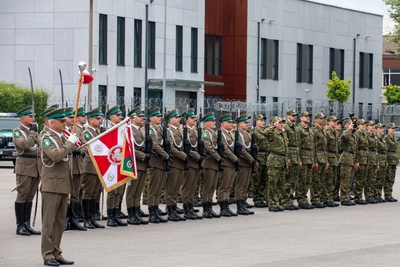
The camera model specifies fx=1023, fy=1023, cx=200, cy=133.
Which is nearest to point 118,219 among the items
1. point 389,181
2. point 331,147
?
point 331,147

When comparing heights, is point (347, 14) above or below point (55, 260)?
above

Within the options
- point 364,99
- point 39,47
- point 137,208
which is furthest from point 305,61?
point 137,208

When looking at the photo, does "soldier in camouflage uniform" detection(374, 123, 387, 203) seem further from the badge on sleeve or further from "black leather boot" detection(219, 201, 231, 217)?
the badge on sleeve

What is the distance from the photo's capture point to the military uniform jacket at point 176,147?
17.5 m

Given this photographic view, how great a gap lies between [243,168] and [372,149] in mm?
5123

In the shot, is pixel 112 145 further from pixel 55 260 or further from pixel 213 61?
pixel 213 61

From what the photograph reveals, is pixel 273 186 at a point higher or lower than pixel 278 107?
lower

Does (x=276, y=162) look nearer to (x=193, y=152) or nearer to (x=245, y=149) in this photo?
(x=245, y=149)

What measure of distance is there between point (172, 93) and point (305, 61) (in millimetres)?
13168

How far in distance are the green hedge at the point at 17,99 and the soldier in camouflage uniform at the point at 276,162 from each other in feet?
70.0

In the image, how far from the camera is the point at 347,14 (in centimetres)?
6475

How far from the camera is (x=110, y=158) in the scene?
15125 millimetres

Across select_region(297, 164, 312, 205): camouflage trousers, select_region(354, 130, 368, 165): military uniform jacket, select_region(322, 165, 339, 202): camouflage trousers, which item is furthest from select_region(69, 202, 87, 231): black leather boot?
select_region(354, 130, 368, 165): military uniform jacket

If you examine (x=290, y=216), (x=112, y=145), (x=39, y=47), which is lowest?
(x=290, y=216)
